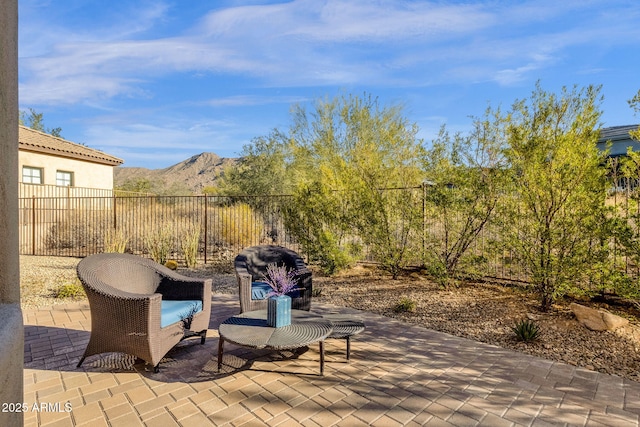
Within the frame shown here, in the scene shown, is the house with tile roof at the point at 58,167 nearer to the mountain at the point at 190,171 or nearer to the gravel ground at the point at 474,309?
the gravel ground at the point at 474,309

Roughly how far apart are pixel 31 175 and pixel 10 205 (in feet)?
53.5

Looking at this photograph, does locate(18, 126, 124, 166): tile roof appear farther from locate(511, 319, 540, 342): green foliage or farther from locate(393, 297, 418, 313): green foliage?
locate(511, 319, 540, 342): green foliage

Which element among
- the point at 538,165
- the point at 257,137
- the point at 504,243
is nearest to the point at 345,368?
the point at 504,243

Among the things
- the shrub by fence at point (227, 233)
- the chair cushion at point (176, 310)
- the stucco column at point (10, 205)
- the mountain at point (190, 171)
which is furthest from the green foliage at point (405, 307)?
the mountain at point (190, 171)

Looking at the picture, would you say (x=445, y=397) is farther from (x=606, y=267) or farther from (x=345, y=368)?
(x=606, y=267)

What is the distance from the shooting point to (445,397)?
2842 mm

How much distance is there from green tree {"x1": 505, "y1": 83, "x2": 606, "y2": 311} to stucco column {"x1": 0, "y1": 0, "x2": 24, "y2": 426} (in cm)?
586

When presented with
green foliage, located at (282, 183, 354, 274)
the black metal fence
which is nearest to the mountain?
the black metal fence

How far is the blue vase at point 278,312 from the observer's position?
11.2ft

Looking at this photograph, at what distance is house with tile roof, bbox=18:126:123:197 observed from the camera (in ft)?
43.9

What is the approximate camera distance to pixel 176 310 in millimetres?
3656

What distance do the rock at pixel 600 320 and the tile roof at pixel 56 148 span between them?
1731 centimetres

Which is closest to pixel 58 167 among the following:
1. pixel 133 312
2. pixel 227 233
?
pixel 227 233

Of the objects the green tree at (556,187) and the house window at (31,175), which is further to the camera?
the house window at (31,175)
